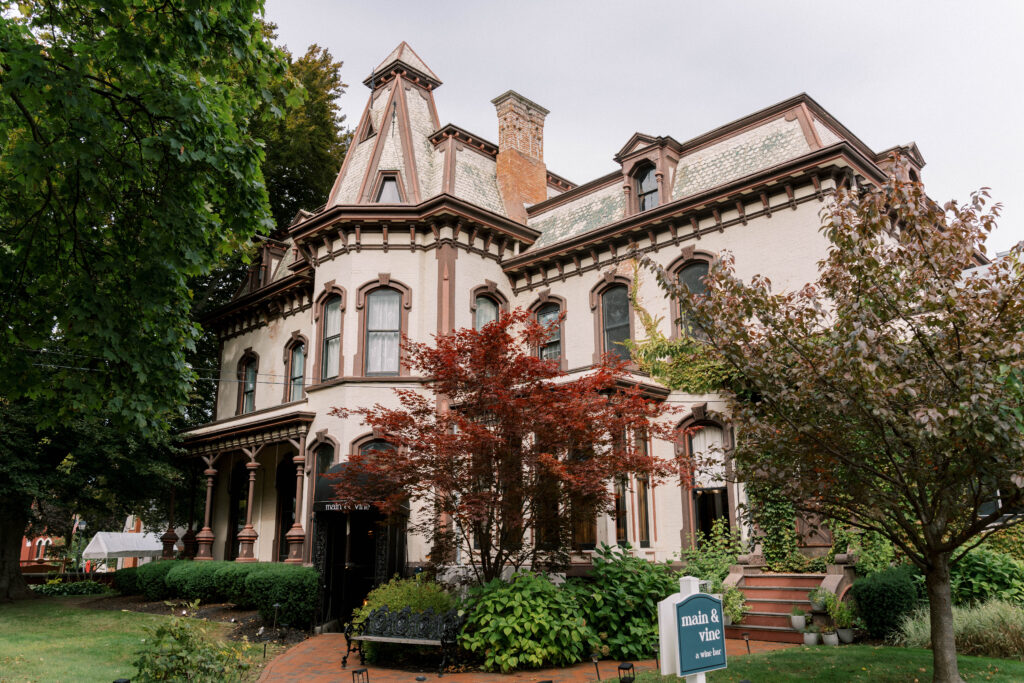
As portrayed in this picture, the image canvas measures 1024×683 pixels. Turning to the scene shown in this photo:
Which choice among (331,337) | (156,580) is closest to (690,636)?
(331,337)

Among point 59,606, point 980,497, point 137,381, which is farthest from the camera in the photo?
point 59,606

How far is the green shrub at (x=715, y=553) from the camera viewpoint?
48.1 ft

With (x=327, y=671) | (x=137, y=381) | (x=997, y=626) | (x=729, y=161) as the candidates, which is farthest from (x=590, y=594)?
(x=729, y=161)

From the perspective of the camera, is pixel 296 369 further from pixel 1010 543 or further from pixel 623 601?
pixel 1010 543

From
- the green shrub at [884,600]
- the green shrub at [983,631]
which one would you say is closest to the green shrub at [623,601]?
the green shrub at [884,600]

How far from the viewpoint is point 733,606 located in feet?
42.5

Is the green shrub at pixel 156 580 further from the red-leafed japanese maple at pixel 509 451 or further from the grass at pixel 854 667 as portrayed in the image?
the grass at pixel 854 667

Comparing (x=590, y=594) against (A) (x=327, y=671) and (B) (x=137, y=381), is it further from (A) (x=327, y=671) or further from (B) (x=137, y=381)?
(B) (x=137, y=381)

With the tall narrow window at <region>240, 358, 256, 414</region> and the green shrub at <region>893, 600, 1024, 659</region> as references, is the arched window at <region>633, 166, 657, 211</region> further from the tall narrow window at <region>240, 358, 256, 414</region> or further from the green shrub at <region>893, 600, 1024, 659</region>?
the tall narrow window at <region>240, 358, 256, 414</region>

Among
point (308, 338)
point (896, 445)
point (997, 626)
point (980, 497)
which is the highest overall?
point (308, 338)

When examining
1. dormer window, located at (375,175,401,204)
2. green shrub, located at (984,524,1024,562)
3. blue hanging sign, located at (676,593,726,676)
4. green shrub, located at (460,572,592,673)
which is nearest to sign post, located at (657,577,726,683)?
blue hanging sign, located at (676,593,726,676)

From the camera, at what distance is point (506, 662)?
412 inches

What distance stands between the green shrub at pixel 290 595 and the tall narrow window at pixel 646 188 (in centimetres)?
1174

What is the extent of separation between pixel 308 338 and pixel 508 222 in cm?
678
